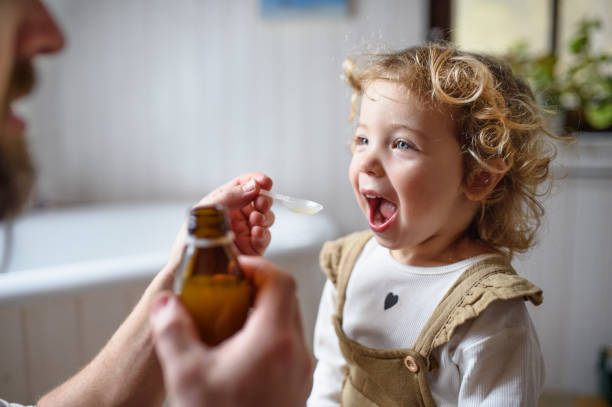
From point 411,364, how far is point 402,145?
0.31 metres

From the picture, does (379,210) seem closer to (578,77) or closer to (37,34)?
(37,34)

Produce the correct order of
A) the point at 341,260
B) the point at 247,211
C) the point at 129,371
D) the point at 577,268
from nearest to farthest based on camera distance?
the point at 129,371, the point at 247,211, the point at 341,260, the point at 577,268

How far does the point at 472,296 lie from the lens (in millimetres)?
632

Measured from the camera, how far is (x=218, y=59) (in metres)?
2.07

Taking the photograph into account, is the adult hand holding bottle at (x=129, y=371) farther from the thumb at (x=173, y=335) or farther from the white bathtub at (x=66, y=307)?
the white bathtub at (x=66, y=307)

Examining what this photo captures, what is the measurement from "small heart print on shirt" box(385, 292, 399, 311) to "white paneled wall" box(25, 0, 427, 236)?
1.26 meters

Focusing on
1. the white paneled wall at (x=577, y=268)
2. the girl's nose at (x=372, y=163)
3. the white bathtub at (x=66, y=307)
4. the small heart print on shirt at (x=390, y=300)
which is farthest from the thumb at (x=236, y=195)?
the white paneled wall at (x=577, y=268)

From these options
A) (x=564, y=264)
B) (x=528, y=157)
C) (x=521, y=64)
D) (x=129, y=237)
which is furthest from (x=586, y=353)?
(x=129, y=237)

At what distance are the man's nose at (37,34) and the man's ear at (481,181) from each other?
0.61 metres

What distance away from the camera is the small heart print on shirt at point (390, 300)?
733 millimetres

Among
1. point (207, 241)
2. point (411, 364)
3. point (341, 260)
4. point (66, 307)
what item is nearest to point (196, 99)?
point (66, 307)

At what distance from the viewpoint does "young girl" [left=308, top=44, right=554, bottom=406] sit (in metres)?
0.61

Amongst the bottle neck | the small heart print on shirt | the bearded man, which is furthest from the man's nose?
the small heart print on shirt

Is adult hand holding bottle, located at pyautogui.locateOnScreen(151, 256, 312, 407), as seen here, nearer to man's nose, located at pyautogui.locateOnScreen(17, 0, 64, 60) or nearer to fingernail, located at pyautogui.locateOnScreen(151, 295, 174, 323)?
fingernail, located at pyautogui.locateOnScreen(151, 295, 174, 323)
